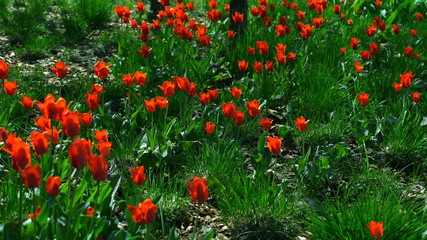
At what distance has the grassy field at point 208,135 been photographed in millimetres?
2041

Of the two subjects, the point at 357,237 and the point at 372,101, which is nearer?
the point at 357,237

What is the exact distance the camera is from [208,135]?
10.4ft

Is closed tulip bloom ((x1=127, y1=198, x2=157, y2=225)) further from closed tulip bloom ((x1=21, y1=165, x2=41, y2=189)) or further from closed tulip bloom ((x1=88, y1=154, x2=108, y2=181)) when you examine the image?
closed tulip bloom ((x1=21, y1=165, x2=41, y2=189))

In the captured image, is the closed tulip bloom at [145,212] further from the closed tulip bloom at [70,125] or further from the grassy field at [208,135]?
the closed tulip bloom at [70,125]

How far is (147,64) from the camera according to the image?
3.96 metres

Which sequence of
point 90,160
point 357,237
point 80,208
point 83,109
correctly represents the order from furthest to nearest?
point 83,109 < point 357,237 < point 80,208 < point 90,160

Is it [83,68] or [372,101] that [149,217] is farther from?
[83,68]

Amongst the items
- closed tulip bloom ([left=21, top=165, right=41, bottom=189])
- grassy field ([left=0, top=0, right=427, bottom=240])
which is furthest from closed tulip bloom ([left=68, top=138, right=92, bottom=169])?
Result: closed tulip bloom ([left=21, top=165, right=41, bottom=189])

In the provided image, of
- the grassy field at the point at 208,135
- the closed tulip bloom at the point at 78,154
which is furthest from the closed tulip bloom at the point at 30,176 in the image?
the closed tulip bloom at the point at 78,154

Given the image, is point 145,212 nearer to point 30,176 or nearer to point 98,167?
point 98,167

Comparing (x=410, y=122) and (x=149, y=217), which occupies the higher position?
(x=149, y=217)

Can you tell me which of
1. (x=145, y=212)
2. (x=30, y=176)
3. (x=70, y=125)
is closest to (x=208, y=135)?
(x=70, y=125)

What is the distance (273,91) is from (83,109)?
4.54 ft

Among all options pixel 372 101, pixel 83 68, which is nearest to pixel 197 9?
pixel 83 68
